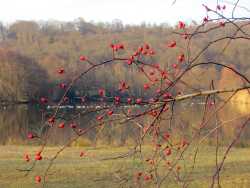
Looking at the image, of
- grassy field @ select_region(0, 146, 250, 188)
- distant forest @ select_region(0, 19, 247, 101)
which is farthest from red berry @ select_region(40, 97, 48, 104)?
grassy field @ select_region(0, 146, 250, 188)

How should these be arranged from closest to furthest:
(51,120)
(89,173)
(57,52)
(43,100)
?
(51,120), (43,100), (89,173), (57,52)

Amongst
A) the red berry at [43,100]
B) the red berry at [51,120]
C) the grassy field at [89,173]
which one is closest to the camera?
the red berry at [51,120]

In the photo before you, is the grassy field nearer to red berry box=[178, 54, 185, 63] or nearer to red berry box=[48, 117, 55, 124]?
red berry box=[178, 54, 185, 63]

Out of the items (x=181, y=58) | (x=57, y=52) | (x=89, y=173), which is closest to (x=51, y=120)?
(x=181, y=58)

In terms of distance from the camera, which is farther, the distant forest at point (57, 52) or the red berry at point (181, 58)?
the distant forest at point (57, 52)

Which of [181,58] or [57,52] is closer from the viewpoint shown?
[181,58]

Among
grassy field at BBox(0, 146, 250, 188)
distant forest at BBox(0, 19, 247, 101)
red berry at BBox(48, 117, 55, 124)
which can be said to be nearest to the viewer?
red berry at BBox(48, 117, 55, 124)

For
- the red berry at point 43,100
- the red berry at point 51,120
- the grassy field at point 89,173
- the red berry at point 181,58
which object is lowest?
the grassy field at point 89,173

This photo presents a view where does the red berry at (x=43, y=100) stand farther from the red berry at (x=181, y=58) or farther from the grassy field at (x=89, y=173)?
the grassy field at (x=89, y=173)

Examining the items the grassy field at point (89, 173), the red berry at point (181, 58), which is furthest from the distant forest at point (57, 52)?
the grassy field at point (89, 173)

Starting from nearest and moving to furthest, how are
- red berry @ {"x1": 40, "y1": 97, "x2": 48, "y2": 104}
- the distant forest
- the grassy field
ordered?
red berry @ {"x1": 40, "y1": 97, "x2": 48, "y2": 104} → the distant forest → the grassy field

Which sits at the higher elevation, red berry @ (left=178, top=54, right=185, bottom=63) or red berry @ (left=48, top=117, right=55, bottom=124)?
red berry @ (left=178, top=54, right=185, bottom=63)

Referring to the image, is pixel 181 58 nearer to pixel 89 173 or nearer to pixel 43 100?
pixel 43 100

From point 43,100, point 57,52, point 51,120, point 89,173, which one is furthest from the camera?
point 57,52
